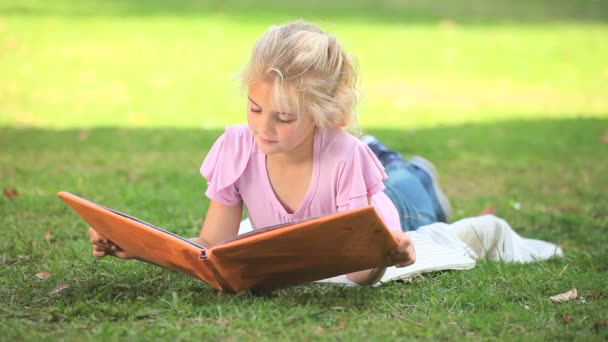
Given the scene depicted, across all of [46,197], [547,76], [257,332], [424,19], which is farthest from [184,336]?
[424,19]

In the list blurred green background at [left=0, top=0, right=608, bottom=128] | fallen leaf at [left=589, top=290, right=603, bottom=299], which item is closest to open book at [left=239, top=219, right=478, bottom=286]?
fallen leaf at [left=589, top=290, right=603, bottom=299]

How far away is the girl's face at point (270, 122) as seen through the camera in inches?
123

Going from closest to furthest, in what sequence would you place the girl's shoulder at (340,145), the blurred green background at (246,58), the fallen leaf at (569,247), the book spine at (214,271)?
the book spine at (214,271) → the girl's shoulder at (340,145) → the fallen leaf at (569,247) → the blurred green background at (246,58)

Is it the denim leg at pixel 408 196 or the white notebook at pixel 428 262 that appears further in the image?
the denim leg at pixel 408 196

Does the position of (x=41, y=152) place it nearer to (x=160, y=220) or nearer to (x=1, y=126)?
(x=1, y=126)

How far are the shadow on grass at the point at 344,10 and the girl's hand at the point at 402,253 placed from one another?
1134cm

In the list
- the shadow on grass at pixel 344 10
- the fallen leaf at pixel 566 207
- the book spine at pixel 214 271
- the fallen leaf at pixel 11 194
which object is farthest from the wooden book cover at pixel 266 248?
the shadow on grass at pixel 344 10

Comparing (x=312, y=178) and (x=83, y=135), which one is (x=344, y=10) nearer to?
(x=83, y=135)

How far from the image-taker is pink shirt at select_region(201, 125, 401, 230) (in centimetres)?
338

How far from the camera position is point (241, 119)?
8328mm

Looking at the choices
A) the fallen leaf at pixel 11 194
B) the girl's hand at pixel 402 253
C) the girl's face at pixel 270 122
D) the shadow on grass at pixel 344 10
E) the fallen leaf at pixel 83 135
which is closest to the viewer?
the girl's hand at pixel 402 253

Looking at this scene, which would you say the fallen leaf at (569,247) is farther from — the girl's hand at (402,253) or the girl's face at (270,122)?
the girl's face at (270,122)

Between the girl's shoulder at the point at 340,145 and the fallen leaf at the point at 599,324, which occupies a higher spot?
the girl's shoulder at the point at 340,145

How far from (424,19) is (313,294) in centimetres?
1211
